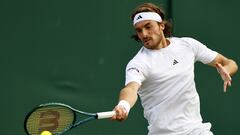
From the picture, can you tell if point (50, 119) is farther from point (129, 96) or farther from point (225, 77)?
point (225, 77)

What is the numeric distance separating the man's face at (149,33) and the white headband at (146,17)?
34 millimetres

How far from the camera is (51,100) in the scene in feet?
17.8

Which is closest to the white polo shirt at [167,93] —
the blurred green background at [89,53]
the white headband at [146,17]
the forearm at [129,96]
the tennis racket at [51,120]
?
the white headband at [146,17]

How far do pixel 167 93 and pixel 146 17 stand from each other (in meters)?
0.52

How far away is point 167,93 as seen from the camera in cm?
419

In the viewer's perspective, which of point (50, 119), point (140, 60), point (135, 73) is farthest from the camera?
point (140, 60)

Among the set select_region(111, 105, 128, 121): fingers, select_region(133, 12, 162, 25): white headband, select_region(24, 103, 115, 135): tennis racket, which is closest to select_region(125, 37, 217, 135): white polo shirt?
select_region(133, 12, 162, 25): white headband

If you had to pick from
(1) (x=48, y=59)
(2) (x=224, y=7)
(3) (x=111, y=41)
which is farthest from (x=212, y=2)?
(1) (x=48, y=59)

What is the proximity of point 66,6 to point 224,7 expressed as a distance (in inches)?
62.6

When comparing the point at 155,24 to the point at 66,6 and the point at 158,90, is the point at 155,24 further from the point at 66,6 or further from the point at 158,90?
the point at 66,6

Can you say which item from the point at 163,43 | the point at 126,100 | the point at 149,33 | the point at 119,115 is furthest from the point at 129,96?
the point at 163,43

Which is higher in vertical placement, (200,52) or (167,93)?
(200,52)

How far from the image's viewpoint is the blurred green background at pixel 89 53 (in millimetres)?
5336

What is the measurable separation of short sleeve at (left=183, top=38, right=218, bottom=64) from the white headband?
9.5 inches
